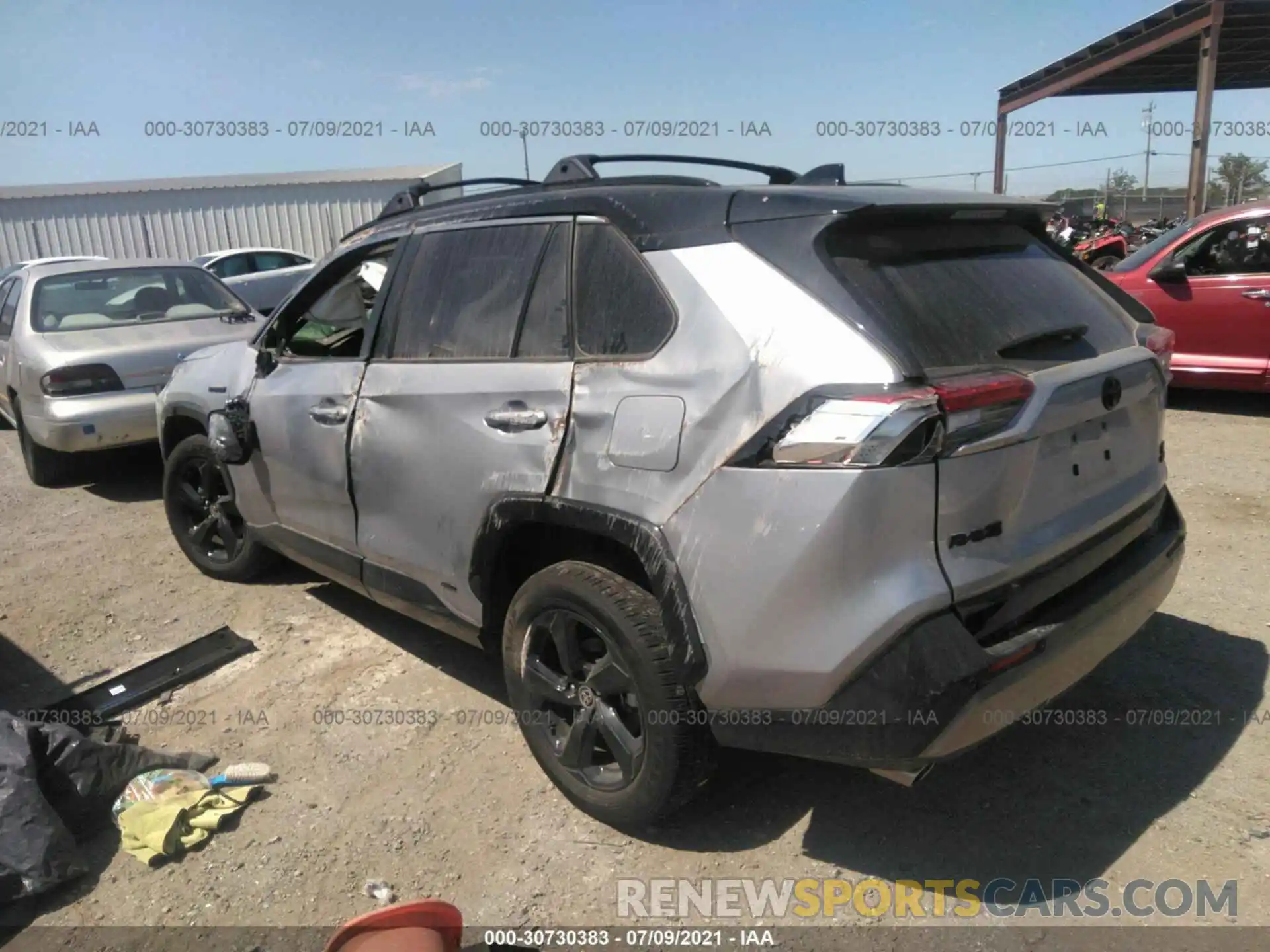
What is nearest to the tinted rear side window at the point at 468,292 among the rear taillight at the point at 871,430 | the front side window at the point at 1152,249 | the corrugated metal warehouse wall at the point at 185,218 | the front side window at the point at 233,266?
the rear taillight at the point at 871,430

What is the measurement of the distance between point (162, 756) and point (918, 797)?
250cm

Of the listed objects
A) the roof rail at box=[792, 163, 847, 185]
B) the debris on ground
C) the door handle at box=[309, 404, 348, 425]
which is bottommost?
the debris on ground

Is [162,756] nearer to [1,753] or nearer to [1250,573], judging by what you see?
[1,753]

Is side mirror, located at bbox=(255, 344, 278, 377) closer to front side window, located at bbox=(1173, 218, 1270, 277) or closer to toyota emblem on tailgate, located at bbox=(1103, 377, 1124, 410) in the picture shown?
toyota emblem on tailgate, located at bbox=(1103, 377, 1124, 410)

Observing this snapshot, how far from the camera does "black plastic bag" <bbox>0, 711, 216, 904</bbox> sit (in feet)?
8.47

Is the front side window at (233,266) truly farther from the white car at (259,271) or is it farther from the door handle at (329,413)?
the door handle at (329,413)

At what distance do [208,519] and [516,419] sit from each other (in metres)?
2.82

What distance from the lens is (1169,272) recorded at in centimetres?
717

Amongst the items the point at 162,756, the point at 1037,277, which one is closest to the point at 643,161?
the point at 1037,277

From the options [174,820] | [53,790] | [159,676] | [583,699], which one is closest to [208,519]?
[159,676]

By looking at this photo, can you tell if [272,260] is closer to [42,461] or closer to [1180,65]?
[42,461]

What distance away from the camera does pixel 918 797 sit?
2.83 m

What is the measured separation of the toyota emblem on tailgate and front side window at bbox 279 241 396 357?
102 inches

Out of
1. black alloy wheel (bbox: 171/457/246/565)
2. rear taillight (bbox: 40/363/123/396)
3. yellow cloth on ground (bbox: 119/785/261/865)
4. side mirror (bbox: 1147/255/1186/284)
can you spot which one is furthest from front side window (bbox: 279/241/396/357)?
side mirror (bbox: 1147/255/1186/284)
